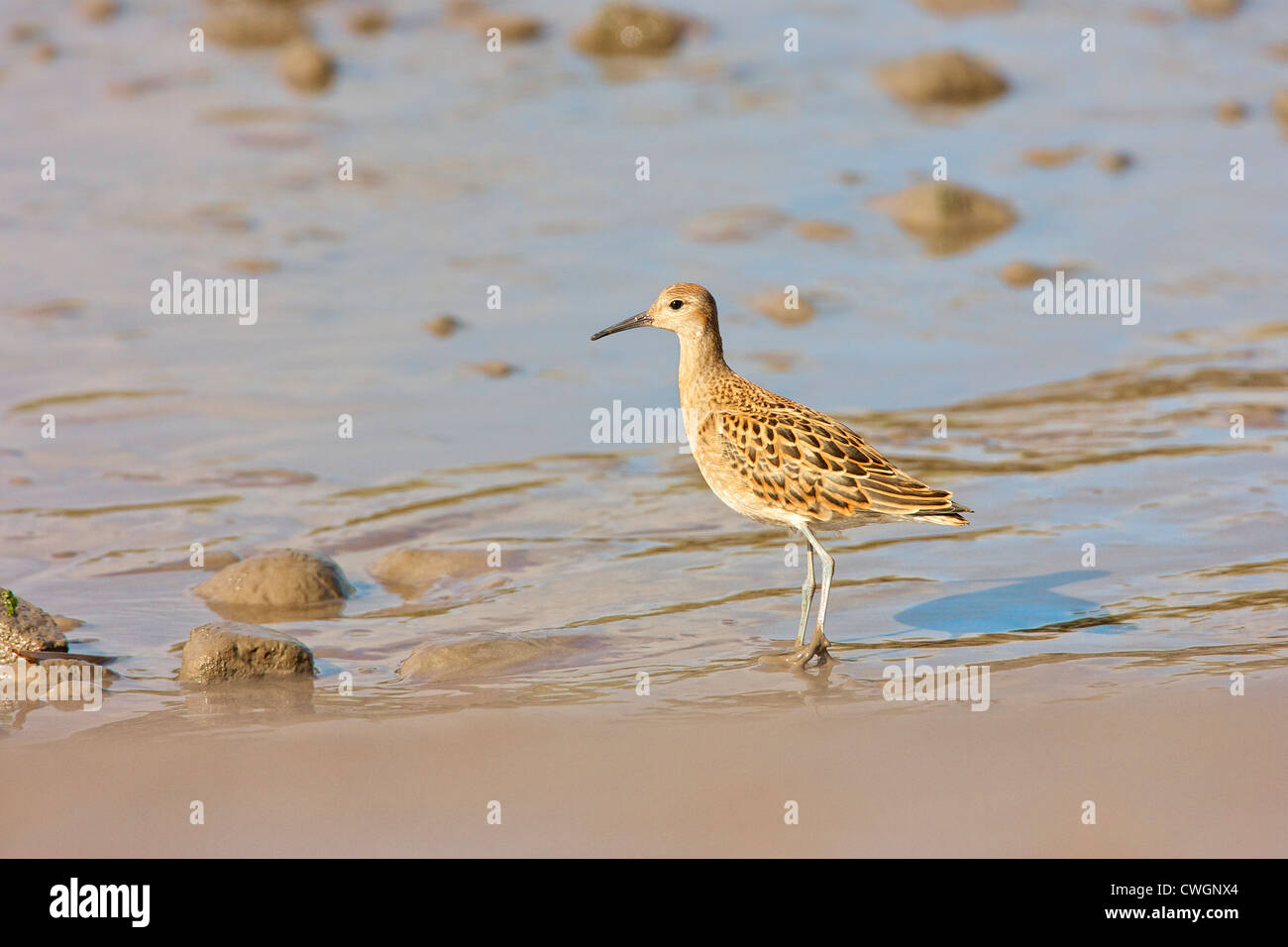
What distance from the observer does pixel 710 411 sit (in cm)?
988

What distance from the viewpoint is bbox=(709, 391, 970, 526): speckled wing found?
903cm

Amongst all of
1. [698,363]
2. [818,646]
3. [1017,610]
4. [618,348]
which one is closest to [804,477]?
[818,646]

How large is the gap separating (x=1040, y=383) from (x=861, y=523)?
4.75 m

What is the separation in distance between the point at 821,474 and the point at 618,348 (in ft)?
18.0

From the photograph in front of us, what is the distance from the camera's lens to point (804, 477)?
9.13m

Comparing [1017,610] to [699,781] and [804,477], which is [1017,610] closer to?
[804,477]

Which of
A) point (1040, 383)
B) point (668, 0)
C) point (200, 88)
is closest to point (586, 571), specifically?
point (1040, 383)

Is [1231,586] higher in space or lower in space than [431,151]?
lower

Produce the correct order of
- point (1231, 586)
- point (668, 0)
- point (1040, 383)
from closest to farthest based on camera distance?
point (1231, 586)
point (1040, 383)
point (668, 0)

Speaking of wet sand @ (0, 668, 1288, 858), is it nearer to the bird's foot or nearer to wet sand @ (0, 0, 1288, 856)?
wet sand @ (0, 0, 1288, 856)

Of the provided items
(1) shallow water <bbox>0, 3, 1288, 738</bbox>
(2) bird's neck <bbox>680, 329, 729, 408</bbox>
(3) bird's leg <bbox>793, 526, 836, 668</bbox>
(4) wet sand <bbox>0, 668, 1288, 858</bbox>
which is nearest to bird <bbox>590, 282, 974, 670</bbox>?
(3) bird's leg <bbox>793, 526, 836, 668</bbox>

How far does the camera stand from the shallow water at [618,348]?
9.58 m

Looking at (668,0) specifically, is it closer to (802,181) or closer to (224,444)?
(802,181)

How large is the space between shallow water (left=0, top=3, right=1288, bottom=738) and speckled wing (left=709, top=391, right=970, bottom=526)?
0.77 m
